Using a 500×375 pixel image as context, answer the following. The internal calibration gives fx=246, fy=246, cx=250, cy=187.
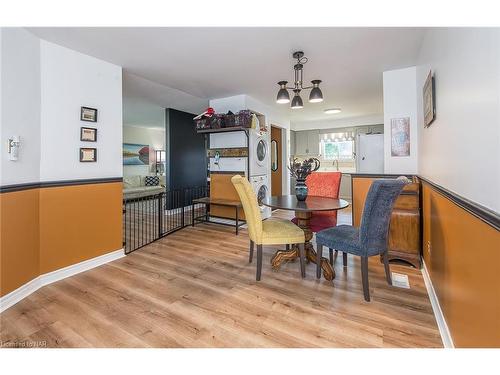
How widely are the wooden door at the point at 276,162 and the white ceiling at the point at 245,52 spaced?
2070 mm

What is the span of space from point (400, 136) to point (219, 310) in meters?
3.09

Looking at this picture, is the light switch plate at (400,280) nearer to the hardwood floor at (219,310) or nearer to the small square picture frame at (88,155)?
the hardwood floor at (219,310)

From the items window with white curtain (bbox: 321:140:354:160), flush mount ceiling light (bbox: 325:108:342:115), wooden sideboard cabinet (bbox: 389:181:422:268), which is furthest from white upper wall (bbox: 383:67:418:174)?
window with white curtain (bbox: 321:140:354:160)

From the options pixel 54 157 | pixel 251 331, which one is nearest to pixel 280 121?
pixel 54 157

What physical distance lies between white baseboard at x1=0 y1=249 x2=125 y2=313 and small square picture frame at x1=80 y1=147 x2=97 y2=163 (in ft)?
3.63

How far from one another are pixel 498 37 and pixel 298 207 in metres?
1.64

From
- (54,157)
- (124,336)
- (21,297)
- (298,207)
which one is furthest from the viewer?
(54,157)

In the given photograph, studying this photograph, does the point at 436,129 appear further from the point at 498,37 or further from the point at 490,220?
the point at 490,220

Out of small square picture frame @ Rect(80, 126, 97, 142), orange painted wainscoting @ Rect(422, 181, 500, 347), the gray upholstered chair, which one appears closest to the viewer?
orange painted wainscoting @ Rect(422, 181, 500, 347)

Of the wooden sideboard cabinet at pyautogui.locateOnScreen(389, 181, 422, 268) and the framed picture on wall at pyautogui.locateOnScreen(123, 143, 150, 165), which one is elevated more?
the framed picture on wall at pyautogui.locateOnScreen(123, 143, 150, 165)

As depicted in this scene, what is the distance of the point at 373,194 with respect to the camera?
1.88 m

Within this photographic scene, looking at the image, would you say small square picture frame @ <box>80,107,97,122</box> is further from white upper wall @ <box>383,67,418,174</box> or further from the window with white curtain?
the window with white curtain

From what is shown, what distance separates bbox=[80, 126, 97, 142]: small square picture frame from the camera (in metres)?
2.68

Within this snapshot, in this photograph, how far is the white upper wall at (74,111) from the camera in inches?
95.7
